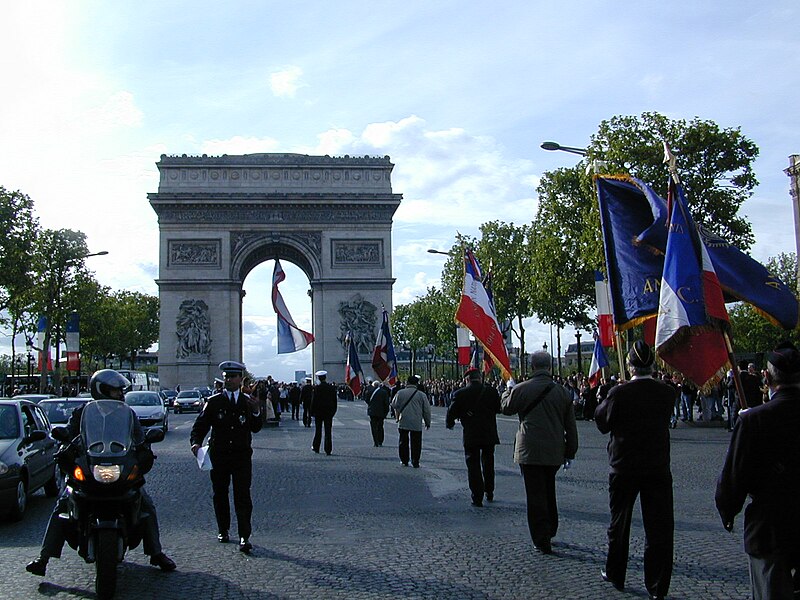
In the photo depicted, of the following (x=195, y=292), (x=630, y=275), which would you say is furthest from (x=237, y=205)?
(x=630, y=275)

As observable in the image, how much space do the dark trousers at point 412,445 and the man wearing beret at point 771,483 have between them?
11703mm

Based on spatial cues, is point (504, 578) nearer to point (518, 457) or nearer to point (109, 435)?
point (518, 457)

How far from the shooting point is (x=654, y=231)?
10203mm

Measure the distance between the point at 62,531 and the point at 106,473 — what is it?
654 mm

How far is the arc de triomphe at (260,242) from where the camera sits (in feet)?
212

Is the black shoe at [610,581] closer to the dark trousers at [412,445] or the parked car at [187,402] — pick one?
the dark trousers at [412,445]

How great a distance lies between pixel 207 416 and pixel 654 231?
4763 mm

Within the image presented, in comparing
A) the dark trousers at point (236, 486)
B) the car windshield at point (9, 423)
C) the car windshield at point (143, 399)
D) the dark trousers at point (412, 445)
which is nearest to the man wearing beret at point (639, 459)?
the dark trousers at point (236, 486)

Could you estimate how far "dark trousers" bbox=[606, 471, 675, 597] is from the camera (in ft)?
22.2

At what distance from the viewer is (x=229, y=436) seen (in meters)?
9.12

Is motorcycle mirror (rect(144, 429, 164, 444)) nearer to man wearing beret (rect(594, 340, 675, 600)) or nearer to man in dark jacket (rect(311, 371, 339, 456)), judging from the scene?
man wearing beret (rect(594, 340, 675, 600))

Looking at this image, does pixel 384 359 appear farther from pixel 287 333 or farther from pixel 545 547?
pixel 545 547

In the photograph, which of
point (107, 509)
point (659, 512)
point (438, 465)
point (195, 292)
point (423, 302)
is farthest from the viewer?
point (423, 302)

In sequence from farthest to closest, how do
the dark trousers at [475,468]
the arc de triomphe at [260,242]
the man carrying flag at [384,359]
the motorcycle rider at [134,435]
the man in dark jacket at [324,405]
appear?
1. the arc de triomphe at [260,242]
2. the man carrying flag at [384,359]
3. the man in dark jacket at [324,405]
4. the dark trousers at [475,468]
5. the motorcycle rider at [134,435]
